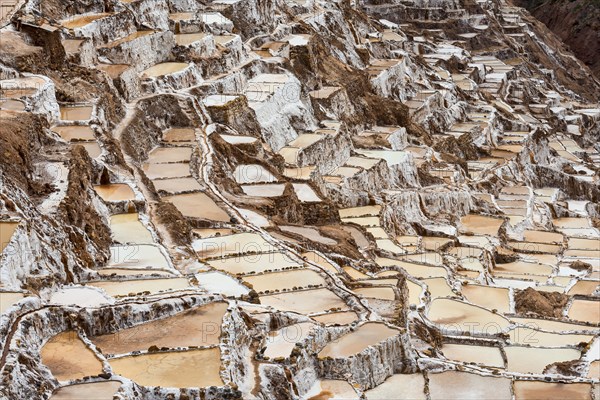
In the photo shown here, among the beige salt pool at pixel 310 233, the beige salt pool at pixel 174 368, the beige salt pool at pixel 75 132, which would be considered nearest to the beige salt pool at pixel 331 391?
the beige salt pool at pixel 174 368

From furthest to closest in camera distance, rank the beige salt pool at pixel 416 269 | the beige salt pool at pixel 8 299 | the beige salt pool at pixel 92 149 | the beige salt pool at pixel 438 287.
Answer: the beige salt pool at pixel 416 269 → the beige salt pool at pixel 438 287 → the beige salt pool at pixel 92 149 → the beige salt pool at pixel 8 299

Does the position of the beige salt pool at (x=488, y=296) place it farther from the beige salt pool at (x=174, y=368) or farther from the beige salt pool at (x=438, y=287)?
the beige salt pool at (x=174, y=368)

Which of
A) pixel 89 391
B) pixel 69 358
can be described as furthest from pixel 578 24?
pixel 89 391

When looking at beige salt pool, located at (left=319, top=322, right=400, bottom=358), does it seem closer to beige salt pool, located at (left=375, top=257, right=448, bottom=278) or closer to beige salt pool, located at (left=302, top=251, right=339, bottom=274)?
beige salt pool, located at (left=302, top=251, right=339, bottom=274)

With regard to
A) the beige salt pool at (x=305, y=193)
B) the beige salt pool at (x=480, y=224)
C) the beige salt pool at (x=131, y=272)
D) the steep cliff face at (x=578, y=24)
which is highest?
the beige salt pool at (x=131, y=272)

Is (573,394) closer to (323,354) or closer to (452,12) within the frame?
(323,354)

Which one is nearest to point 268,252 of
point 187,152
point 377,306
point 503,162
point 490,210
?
point 377,306

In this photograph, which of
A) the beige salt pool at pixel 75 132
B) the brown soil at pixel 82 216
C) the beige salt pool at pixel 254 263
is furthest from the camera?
the beige salt pool at pixel 75 132
